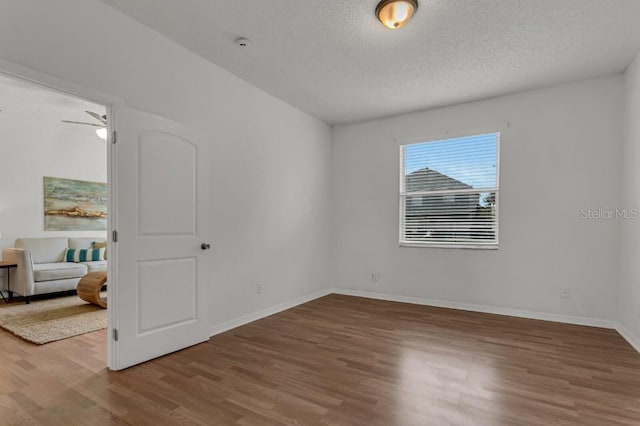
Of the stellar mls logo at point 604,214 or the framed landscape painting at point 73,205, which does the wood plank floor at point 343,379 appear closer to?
the stellar mls logo at point 604,214

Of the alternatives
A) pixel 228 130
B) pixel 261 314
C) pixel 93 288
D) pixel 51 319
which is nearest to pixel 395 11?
pixel 228 130

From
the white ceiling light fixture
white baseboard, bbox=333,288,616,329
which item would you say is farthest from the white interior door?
white baseboard, bbox=333,288,616,329

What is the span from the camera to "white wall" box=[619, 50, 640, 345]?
10.5ft

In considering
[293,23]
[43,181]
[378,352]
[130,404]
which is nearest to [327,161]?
[293,23]

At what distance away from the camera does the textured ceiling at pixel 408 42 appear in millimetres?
2582

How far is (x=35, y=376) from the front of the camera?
2.52 metres

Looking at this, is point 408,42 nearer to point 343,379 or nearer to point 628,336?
point 343,379

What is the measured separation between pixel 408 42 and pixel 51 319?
5027mm

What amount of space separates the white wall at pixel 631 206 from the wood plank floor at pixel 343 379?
34 centimetres

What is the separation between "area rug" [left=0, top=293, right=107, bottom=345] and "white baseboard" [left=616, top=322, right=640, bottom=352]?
212 inches

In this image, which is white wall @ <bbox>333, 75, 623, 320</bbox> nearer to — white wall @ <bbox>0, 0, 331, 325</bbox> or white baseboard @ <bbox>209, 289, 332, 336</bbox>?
white baseboard @ <bbox>209, 289, 332, 336</bbox>

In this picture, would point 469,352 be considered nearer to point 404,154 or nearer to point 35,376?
point 404,154

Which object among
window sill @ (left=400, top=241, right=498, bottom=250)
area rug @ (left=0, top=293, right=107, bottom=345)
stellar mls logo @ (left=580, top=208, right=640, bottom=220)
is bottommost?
area rug @ (left=0, top=293, right=107, bottom=345)

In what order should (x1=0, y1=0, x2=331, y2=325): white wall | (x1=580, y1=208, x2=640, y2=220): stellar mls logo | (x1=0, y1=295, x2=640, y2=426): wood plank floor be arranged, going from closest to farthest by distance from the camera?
1. (x1=0, y1=295, x2=640, y2=426): wood plank floor
2. (x1=0, y1=0, x2=331, y2=325): white wall
3. (x1=580, y1=208, x2=640, y2=220): stellar mls logo
